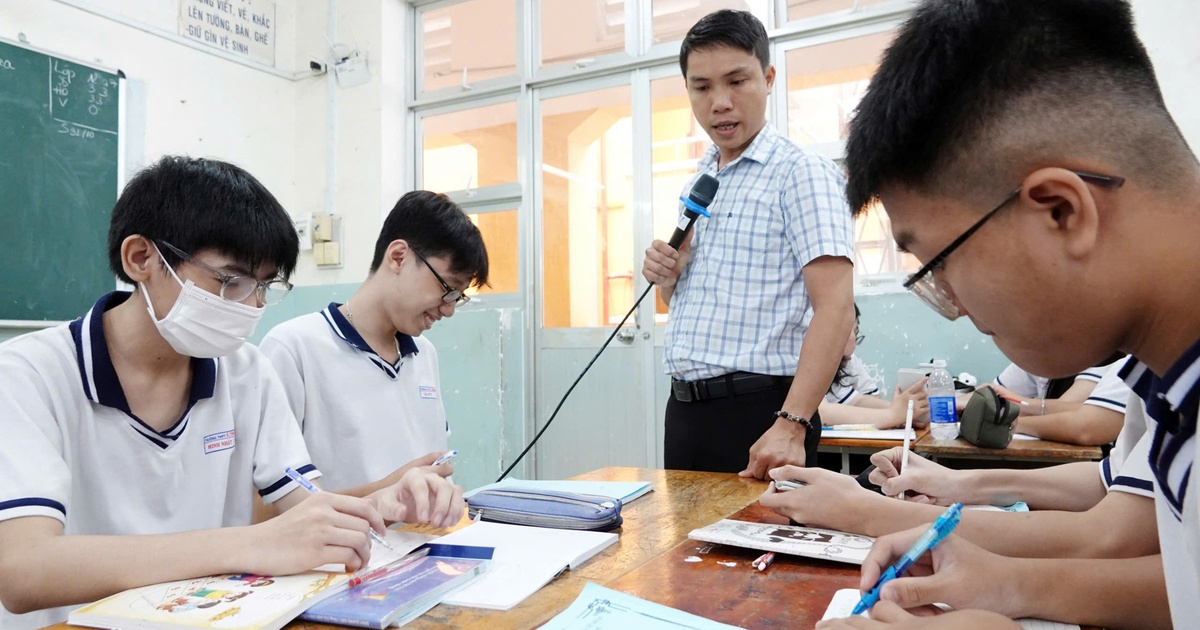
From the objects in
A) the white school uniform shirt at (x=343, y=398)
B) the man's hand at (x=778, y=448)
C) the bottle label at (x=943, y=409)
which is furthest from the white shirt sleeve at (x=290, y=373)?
the bottle label at (x=943, y=409)

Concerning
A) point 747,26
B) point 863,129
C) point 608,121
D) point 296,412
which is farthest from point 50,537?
point 608,121

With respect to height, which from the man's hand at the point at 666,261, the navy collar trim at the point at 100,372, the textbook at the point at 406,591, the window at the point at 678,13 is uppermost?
the window at the point at 678,13

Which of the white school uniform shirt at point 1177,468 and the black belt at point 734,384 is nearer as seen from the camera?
the white school uniform shirt at point 1177,468

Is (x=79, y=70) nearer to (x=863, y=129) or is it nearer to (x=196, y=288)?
(x=196, y=288)

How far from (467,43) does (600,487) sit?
3756 mm

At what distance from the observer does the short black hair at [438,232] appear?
1.78 m

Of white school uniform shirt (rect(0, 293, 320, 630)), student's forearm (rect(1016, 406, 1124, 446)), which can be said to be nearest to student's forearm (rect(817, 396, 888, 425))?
student's forearm (rect(1016, 406, 1124, 446))

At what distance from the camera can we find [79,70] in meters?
3.22

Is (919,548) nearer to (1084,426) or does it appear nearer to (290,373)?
(290,373)

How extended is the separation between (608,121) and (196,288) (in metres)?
3.11

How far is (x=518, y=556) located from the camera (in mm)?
954

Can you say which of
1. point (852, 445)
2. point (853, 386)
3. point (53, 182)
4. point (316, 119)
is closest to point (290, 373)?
point (852, 445)

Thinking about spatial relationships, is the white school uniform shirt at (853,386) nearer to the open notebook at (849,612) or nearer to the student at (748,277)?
the student at (748,277)

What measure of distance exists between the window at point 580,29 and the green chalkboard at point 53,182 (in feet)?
7.26
